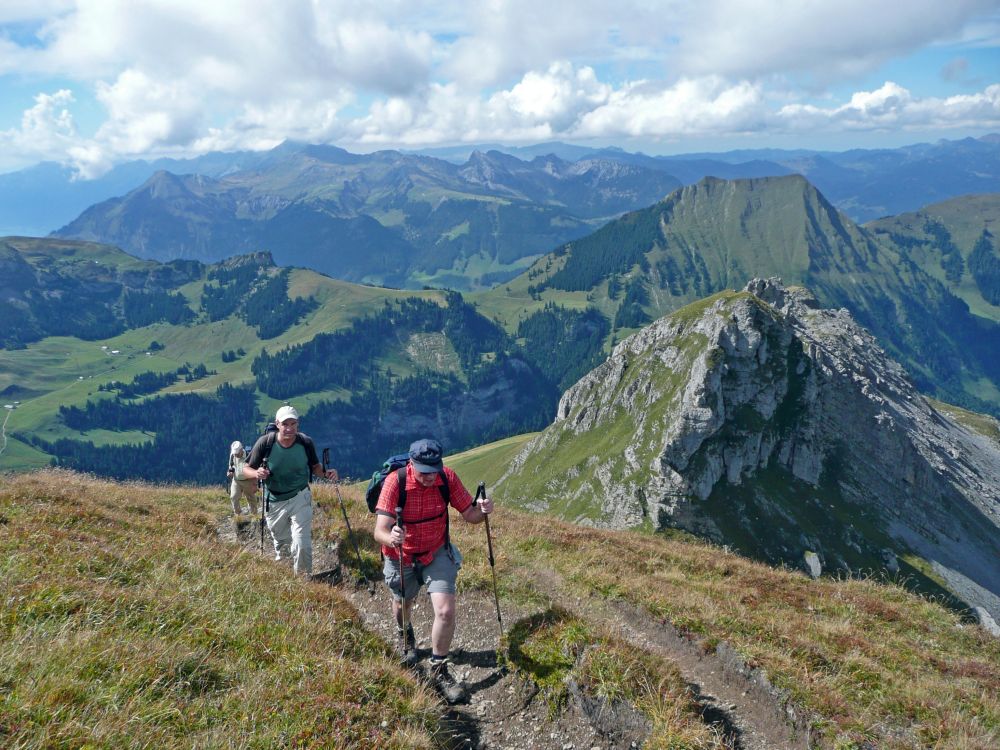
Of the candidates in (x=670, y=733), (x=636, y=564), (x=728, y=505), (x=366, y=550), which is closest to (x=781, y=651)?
(x=670, y=733)

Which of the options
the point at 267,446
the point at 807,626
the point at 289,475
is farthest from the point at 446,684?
the point at 807,626

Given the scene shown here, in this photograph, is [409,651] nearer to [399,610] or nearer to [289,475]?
[399,610]

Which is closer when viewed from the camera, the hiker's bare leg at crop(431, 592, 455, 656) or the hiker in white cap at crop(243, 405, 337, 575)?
the hiker's bare leg at crop(431, 592, 455, 656)

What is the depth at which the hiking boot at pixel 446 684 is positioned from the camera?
10062 mm

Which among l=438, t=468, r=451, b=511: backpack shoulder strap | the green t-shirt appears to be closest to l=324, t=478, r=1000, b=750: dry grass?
l=438, t=468, r=451, b=511: backpack shoulder strap

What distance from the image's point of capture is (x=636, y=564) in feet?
64.2

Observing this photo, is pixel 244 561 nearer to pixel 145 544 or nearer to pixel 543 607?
pixel 145 544

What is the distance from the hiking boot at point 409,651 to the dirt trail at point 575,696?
1.22ft

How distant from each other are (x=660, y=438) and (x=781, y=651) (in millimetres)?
101472

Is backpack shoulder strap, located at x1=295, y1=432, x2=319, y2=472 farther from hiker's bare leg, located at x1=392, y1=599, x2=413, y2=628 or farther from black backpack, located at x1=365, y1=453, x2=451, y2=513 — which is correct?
hiker's bare leg, located at x1=392, y1=599, x2=413, y2=628

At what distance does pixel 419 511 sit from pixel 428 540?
623 mm

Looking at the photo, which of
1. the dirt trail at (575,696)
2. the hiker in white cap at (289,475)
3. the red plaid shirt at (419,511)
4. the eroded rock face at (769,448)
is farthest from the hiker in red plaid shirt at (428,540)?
the eroded rock face at (769,448)

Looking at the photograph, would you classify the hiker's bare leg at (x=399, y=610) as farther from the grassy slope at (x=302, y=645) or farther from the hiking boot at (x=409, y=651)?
the grassy slope at (x=302, y=645)

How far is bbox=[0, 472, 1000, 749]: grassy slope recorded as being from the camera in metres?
7.11
